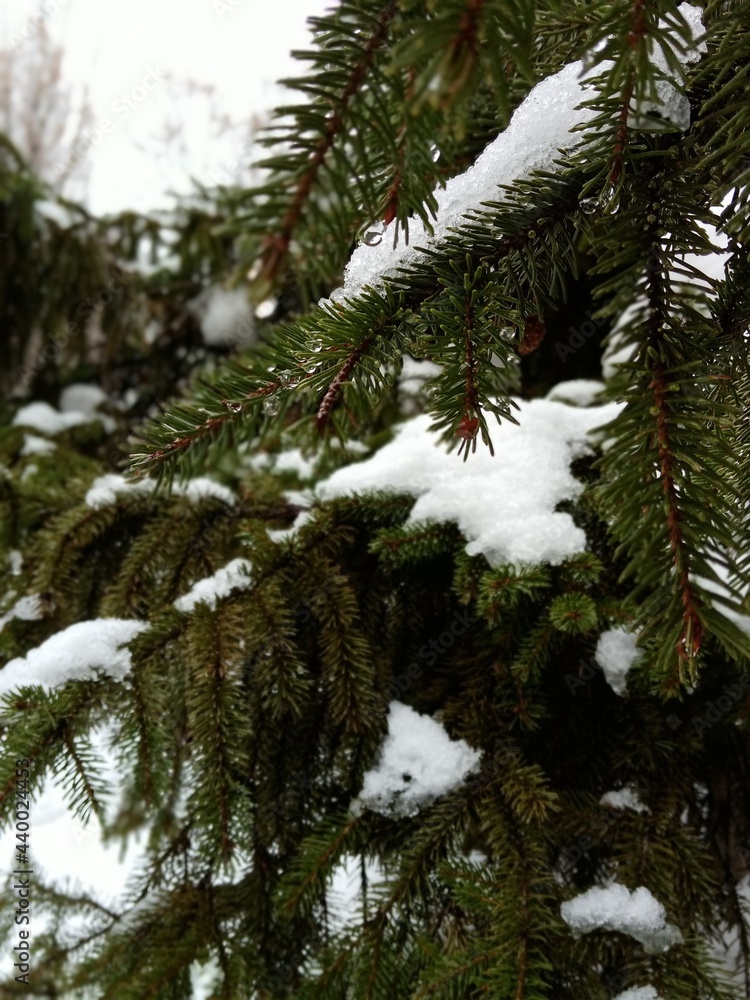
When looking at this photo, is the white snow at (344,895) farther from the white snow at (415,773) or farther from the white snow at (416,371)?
the white snow at (416,371)

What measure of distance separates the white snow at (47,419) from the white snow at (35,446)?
0.19 m

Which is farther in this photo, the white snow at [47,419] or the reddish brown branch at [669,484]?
the white snow at [47,419]

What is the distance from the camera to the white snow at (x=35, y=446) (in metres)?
2.22

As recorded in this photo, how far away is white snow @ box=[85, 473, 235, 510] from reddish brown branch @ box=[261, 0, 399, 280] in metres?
0.99

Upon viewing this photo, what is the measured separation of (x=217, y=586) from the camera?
1097mm

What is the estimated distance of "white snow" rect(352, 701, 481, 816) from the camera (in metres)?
0.99

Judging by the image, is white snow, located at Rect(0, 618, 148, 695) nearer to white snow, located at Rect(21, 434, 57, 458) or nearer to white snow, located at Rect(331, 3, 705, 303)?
white snow, located at Rect(331, 3, 705, 303)

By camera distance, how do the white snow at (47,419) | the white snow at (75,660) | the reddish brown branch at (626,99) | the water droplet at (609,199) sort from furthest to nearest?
the white snow at (47,419), the white snow at (75,660), the water droplet at (609,199), the reddish brown branch at (626,99)

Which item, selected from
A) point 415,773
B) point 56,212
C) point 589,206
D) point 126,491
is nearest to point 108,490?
point 126,491

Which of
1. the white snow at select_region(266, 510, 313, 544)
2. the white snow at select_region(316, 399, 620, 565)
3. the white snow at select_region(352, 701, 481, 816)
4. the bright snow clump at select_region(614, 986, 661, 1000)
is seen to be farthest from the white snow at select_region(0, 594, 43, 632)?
the bright snow clump at select_region(614, 986, 661, 1000)

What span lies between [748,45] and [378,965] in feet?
3.82

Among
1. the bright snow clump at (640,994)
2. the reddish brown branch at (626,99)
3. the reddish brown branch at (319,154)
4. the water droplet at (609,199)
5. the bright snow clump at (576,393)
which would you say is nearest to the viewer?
the reddish brown branch at (319,154)

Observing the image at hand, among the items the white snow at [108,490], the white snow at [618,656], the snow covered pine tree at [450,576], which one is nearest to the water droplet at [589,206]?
the snow covered pine tree at [450,576]

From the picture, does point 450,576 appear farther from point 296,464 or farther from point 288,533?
point 296,464
